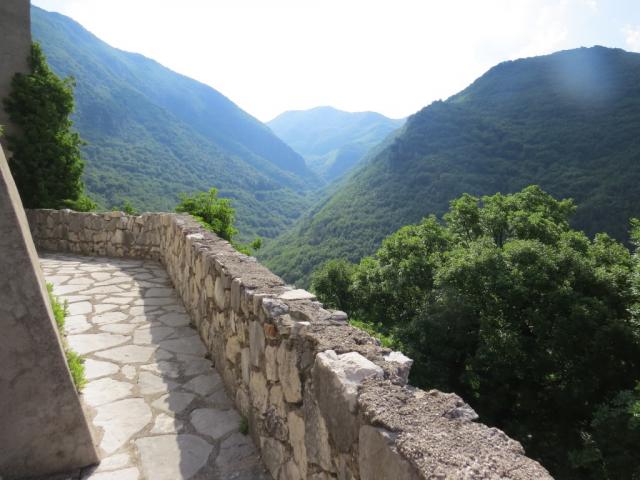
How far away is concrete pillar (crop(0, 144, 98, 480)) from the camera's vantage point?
1.88 metres

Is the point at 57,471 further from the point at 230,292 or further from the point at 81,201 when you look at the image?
the point at 81,201

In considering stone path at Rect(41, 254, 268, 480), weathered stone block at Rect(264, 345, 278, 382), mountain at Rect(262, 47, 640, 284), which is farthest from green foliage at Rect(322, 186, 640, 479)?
mountain at Rect(262, 47, 640, 284)

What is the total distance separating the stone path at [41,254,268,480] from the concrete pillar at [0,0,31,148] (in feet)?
32.5

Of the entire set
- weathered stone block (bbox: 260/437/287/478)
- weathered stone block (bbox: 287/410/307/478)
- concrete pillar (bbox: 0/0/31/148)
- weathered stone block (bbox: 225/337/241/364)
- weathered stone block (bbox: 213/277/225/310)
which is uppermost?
concrete pillar (bbox: 0/0/31/148)

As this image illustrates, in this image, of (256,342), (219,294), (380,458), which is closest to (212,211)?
(219,294)

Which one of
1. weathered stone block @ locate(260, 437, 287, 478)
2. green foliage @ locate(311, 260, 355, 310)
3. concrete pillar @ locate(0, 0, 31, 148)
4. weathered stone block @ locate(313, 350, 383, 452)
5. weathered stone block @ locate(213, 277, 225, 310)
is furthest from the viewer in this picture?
green foliage @ locate(311, 260, 355, 310)

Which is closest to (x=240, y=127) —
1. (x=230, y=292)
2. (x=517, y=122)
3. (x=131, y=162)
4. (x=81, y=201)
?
(x=131, y=162)

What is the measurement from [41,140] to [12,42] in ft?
9.68

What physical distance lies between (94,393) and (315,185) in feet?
489

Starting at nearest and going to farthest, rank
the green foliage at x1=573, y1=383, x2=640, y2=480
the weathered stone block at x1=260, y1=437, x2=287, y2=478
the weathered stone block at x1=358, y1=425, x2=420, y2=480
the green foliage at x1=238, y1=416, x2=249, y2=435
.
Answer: the weathered stone block at x1=358, y1=425, x2=420, y2=480, the weathered stone block at x1=260, y1=437, x2=287, y2=478, the green foliage at x1=238, y1=416, x2=249, y2=435, the green foliage at x1=573, y1=383, x2=640, y2=480

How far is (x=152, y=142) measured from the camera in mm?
87312

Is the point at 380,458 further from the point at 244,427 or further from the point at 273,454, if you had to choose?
the point at 244,427

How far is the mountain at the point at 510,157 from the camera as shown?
40344 millimetres

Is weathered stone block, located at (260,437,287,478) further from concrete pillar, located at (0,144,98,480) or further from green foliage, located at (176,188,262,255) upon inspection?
green foliage, located at (176,188,262,255)
